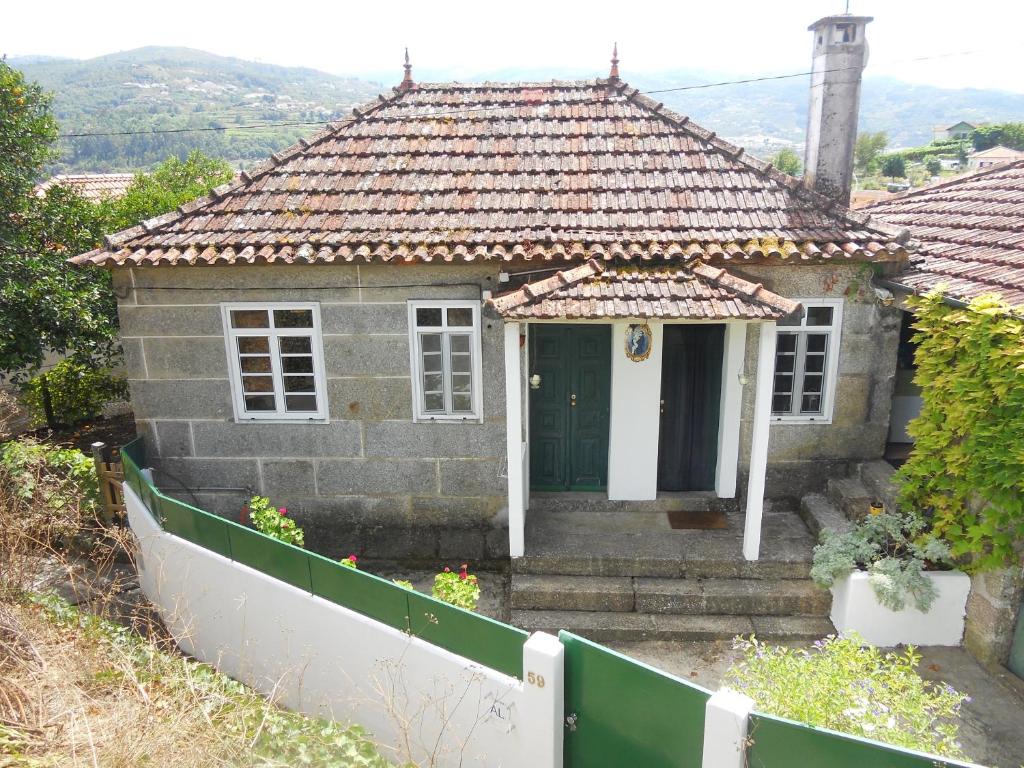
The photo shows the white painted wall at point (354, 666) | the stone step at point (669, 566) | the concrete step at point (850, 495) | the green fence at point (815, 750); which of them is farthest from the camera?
the concrete step at point (850, 495)

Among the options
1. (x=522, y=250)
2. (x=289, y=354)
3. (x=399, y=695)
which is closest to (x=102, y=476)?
(x=289, y=354)

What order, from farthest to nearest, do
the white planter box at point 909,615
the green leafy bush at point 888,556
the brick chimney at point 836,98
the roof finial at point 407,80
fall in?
the roof finial at point 407,80 < the brick chimney at point 836,98 < the white planter box at point 909,615 < the green leafy bush at point 888,556

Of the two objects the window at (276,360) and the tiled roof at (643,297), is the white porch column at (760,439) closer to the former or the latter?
the tiled roof at (643,297)

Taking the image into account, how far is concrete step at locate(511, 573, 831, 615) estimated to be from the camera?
722cm

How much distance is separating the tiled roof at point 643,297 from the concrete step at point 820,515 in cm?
271

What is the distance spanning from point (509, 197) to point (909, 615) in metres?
6.42

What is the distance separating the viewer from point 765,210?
798 centimetres

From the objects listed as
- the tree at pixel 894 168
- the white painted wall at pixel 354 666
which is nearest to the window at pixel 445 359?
the white painted wall at pixel 354 666

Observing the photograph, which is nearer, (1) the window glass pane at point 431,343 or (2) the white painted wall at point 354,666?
(2) the white painted wall at point 354,666

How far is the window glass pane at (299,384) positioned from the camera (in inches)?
332

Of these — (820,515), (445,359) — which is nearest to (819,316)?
(820,515)

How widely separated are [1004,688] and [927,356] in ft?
10.7

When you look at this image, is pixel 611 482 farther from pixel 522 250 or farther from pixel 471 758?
pixel 471 758

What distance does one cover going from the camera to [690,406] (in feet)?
28.6
